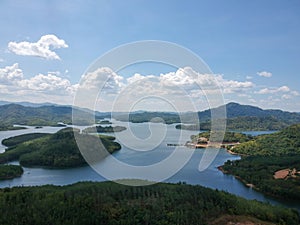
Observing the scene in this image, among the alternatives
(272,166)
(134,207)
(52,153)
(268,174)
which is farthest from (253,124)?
(134,207)

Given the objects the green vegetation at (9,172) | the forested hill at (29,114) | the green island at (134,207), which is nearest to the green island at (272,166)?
the green island at (134,207)

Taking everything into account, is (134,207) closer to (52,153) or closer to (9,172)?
(9,172)

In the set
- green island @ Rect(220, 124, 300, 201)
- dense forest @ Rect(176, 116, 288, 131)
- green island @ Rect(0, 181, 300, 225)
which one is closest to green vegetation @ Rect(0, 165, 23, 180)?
green island @ Rect(0, 181, 300, 225)

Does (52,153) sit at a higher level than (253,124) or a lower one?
lower

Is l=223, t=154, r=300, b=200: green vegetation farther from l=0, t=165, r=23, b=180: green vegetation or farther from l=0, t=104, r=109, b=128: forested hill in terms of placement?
l=0, t=104, r=109, b=128: forested hill

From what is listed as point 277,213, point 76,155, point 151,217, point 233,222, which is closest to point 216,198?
point 233,222

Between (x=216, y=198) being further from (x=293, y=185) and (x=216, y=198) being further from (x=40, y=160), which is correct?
(x=40, y=160)
